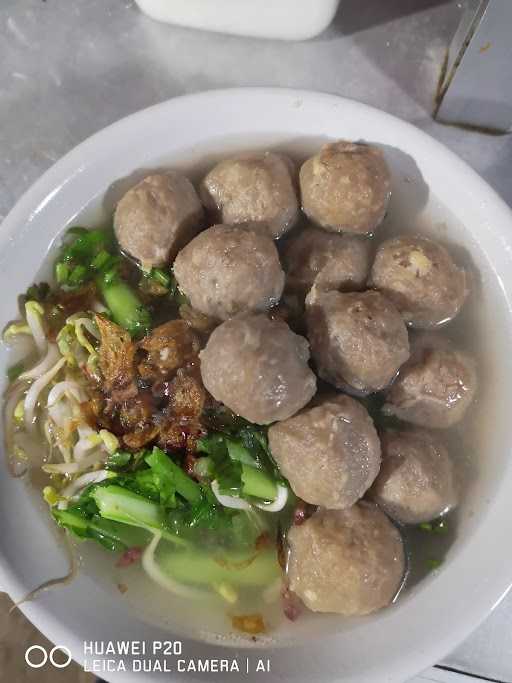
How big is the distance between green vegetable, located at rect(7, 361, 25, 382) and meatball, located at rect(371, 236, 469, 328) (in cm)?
98

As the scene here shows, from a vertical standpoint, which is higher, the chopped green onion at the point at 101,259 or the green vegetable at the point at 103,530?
the chopped green onion at the point at 101,259

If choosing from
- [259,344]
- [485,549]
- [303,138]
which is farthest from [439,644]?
[303,138]

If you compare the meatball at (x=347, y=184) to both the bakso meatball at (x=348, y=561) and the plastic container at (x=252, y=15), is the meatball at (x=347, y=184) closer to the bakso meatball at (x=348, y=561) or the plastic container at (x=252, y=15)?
the plastic container at (x=252, y=15)

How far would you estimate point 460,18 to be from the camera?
219 cm

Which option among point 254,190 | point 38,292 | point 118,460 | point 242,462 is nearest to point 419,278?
point 254,190

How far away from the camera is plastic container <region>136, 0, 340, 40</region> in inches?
76.5

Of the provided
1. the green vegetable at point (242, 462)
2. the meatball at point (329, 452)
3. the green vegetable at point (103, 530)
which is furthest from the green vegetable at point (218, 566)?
the meatball at point (329, 452)

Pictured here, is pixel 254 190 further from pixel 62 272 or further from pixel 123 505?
pixel 123 505

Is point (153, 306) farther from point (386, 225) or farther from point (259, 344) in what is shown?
point (386, 225)

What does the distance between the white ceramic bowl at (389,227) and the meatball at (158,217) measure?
0.33ft

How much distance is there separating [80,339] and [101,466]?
1.14 feet

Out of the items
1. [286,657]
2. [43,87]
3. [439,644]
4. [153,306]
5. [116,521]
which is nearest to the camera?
[439,644]

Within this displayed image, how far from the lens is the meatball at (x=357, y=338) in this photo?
4.76 ft

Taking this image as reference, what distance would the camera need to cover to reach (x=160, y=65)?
7.18ft
